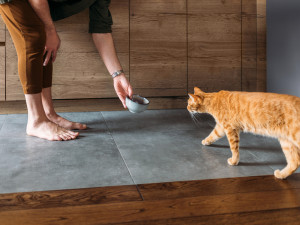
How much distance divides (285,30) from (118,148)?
1.69m

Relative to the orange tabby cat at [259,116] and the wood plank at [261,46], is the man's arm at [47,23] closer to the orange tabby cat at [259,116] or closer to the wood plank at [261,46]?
the orange tabby cat at [259,116]

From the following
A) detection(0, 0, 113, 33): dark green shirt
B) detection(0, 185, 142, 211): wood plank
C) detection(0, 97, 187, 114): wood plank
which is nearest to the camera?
detection(0, 185, 142, 211): wood plank

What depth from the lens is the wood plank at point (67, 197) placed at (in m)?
1.02

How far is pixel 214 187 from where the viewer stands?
1167 millimetres

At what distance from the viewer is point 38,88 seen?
180cm

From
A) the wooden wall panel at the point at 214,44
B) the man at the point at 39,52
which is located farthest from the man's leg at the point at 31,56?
the wooden wall panel at the point at 214,44

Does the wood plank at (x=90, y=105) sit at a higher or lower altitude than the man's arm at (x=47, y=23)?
lower

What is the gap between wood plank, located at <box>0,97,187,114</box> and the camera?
247 cm

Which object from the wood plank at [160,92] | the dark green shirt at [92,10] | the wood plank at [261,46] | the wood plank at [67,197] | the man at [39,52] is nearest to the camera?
the wood plank at [67,197]

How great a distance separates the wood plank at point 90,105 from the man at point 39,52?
0.47 metres

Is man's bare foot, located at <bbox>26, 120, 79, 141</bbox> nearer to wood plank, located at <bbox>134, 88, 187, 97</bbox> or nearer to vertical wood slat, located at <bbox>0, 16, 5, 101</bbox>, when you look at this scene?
vertical wood slat, located at <bbox>0, 16, 5, 101</bbox>

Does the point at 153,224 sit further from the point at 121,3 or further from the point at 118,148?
the point at 121,3

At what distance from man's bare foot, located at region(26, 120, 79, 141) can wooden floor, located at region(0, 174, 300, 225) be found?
2.28 feet

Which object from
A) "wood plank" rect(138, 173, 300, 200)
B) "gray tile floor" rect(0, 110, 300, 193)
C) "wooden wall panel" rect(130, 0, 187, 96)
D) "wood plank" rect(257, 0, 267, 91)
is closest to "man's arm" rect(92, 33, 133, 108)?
"gray tile floor" rect(0, 110, 300, 193)
